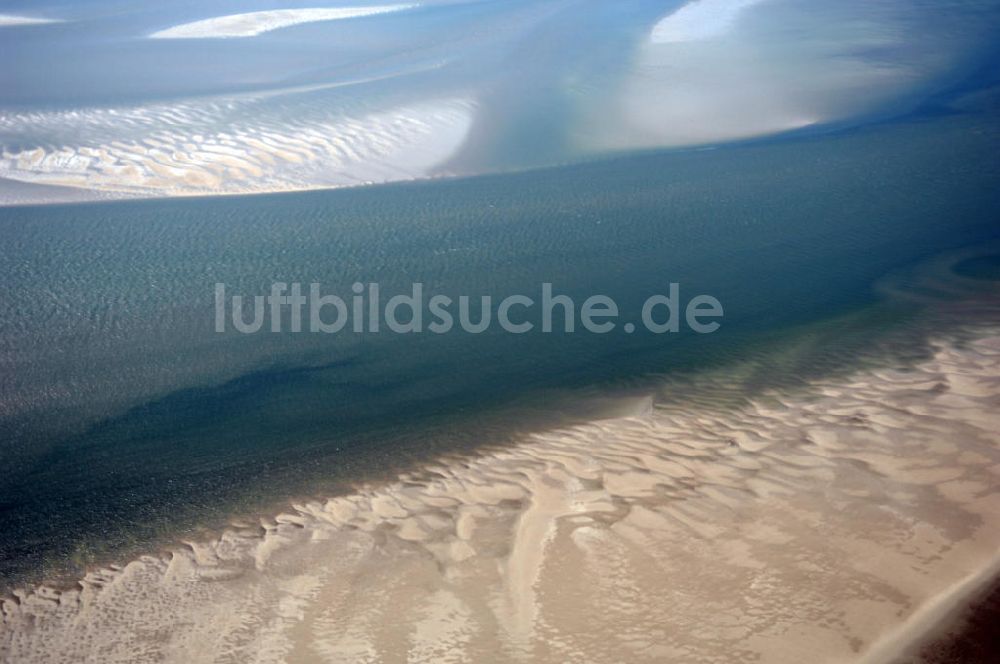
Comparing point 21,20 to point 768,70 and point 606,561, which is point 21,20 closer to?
point 768,70

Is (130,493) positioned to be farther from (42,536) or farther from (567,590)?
(567,590)

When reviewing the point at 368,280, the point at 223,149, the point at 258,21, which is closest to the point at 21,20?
the point at 258,21

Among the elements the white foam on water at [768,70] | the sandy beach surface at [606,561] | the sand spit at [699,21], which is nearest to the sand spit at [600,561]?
the sandy beach surface at [606,561]

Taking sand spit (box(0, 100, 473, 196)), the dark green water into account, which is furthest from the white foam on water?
sand spit (box(0, 100, 473, 196))

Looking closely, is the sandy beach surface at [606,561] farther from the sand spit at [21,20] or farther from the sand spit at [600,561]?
the sand spit at [21,20]

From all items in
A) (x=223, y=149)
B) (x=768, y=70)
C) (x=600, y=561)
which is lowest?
(x=600, y=561)
